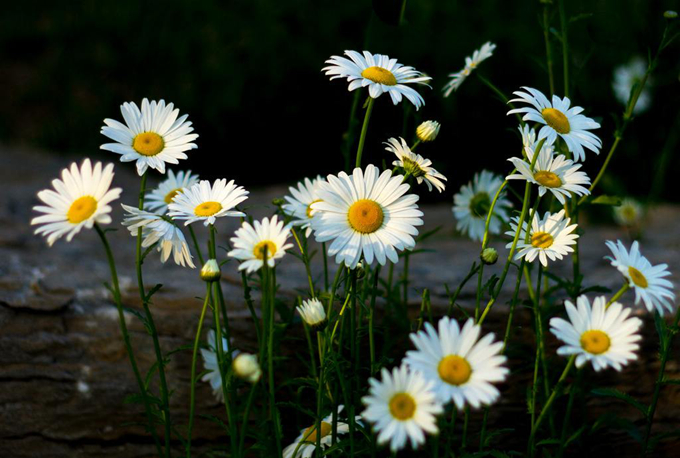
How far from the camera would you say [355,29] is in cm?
435

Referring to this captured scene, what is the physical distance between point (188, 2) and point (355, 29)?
4.43 feet

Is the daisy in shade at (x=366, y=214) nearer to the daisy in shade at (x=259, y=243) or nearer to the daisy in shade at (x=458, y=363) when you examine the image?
the daisy in shade at (x=259, y=243)

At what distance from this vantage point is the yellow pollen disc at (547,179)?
1.55m

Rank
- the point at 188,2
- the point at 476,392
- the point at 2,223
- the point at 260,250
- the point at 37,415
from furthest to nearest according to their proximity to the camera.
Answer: the point at 188,2 < the point at 2,223 < the point at 37,415 < the point at 260,250 < the point at 476,392

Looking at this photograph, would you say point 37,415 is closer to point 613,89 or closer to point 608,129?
point 608,129

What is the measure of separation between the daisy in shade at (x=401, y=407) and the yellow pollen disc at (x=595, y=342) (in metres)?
0.33

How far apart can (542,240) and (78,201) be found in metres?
0.96

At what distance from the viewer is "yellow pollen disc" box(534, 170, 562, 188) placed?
155 cm

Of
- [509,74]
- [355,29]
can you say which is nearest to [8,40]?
[355,29]

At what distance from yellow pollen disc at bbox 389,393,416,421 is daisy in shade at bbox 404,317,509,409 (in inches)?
1.9

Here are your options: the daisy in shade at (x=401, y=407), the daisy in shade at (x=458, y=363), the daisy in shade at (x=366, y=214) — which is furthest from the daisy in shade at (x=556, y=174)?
the daisy in shade at (x=401, y=407)

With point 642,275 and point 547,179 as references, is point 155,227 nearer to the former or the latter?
point 547,179

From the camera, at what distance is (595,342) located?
1.36 meters

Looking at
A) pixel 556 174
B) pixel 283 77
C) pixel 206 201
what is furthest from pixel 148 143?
pixel 283 77
